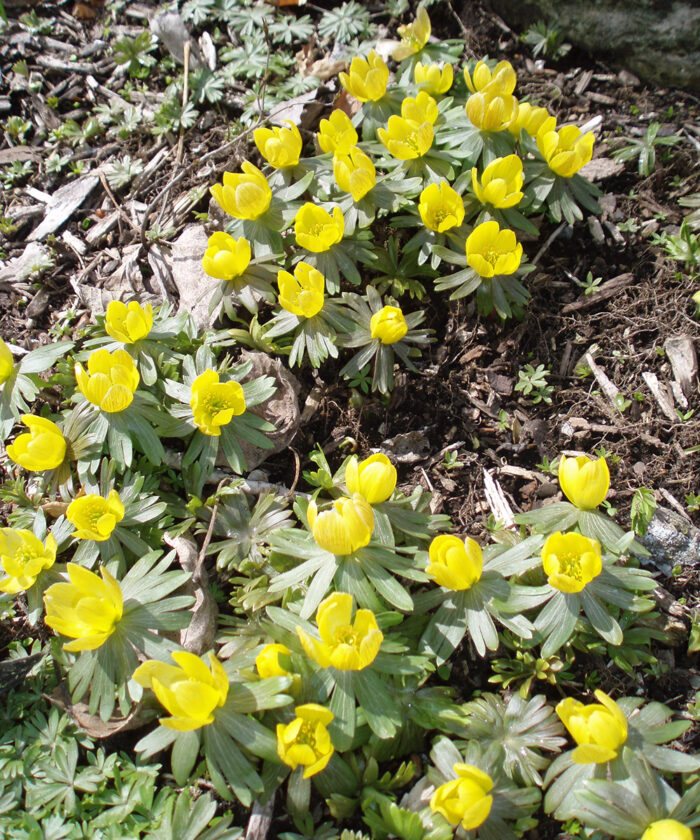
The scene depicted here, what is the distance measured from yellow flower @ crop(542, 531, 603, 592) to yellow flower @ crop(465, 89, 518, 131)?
196 cm

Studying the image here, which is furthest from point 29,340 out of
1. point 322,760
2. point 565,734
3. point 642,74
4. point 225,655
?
point 642,74

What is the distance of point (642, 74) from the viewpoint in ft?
13.3

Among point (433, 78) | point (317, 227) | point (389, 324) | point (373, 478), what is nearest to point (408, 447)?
point (389, 324)

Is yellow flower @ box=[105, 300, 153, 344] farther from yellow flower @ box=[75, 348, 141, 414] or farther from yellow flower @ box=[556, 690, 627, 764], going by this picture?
yellow flower @ box=[556, 690, 627, 764]

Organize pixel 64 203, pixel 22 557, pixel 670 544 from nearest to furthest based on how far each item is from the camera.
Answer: pixel 22 557, pixel 670 544, pixel 64 203

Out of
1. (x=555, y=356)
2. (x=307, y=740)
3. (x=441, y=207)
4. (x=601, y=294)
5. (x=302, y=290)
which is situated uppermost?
(x=441, y=207)

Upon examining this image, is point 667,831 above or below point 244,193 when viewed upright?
below

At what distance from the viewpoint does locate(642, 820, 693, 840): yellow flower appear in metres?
1.88

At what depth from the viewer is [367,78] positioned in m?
3.38

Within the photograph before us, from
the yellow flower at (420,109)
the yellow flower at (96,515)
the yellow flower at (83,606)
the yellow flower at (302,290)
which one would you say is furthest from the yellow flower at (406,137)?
the yellow flower at (83,606)

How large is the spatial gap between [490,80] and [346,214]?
3.06ft

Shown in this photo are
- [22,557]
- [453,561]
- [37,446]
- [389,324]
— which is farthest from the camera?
[389,324]

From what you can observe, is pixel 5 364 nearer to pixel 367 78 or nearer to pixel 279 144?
pixel 279 144

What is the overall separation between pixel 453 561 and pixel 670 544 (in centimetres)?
107
